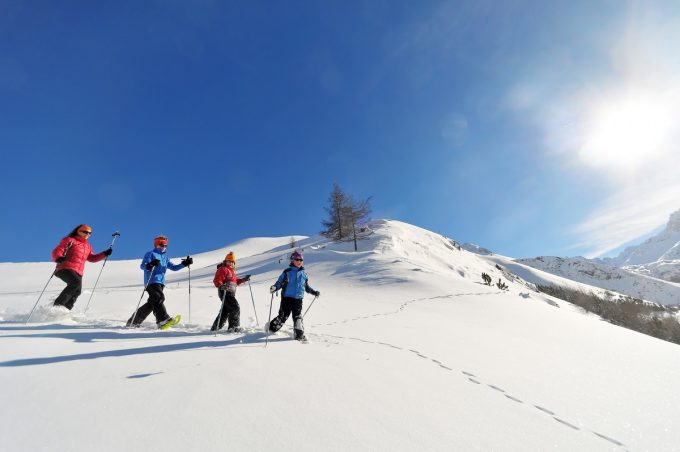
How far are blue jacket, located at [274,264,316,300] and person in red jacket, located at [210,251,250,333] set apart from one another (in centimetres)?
90

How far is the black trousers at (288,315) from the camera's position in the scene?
495 centimetres

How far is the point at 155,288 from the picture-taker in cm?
576

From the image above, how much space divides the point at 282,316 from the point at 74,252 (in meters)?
4.26

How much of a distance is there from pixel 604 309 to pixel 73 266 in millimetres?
42689

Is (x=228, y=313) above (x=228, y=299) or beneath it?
beneath

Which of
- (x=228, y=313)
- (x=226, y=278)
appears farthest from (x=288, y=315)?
(x=226, y=278)

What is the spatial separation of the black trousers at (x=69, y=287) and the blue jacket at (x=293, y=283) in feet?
Result: 12.3

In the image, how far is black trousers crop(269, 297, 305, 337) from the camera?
495 centimetres

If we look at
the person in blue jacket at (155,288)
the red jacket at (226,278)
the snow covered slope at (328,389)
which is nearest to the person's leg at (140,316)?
the person in blue jacket at (155,288)

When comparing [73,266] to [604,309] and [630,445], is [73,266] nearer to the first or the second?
[630,445]

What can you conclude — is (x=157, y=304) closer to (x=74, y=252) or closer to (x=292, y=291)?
(x=74, y=252)

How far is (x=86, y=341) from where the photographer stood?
13.8ft

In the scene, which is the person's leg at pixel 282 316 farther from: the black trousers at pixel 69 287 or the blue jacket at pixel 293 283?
the black trousers at pixel 69 287

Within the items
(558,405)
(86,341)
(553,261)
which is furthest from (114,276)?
(553,261)
